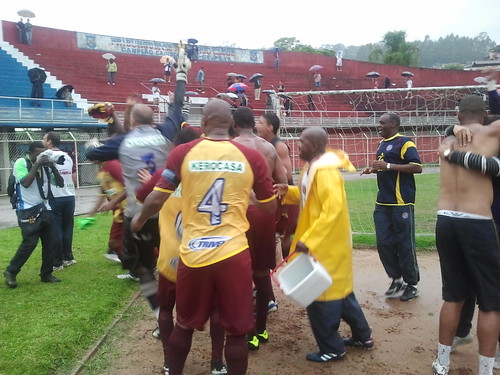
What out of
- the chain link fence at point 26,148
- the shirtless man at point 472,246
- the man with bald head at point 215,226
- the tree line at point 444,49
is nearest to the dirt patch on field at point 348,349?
the shirtless man at point 472,246

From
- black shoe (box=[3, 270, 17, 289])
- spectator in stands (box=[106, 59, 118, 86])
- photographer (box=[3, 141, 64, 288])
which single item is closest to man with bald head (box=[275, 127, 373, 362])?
photographer (box=[3, 141, 64, 288])

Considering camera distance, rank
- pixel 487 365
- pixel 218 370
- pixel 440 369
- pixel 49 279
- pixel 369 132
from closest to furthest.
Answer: pixel 487 365 → pixel 440 369 → pixel 218 370 → pixel 49 279 → pixel 369 132

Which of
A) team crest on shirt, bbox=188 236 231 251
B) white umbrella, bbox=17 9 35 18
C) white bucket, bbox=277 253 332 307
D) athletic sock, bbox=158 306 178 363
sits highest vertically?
white umbrella, bbox=17 9 35 18

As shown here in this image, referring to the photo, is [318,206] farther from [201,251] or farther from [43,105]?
[43,105]

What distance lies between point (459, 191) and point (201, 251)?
6.52ft

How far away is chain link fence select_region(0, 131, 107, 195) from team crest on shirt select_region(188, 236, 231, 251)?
16.1 m

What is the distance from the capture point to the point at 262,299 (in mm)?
4445

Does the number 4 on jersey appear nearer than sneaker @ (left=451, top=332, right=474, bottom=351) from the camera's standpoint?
Yes

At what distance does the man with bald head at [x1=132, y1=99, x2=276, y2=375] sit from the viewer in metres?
3.15

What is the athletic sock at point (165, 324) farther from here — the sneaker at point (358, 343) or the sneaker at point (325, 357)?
the sneaker at point (358, 343)

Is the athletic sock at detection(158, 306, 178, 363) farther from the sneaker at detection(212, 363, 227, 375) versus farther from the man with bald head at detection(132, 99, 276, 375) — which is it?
the man with bald head at detection(132, 99, 276, 375)

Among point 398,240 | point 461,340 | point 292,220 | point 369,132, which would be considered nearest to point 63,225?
point 292,220

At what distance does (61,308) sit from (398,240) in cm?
393

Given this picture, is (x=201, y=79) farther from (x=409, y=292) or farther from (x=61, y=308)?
(x=409, y=292)
